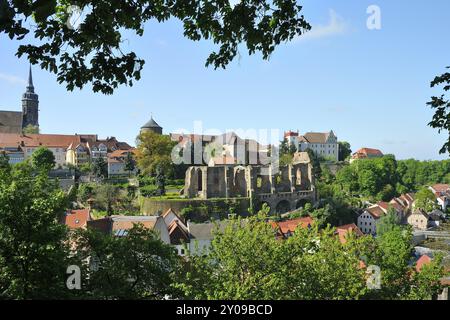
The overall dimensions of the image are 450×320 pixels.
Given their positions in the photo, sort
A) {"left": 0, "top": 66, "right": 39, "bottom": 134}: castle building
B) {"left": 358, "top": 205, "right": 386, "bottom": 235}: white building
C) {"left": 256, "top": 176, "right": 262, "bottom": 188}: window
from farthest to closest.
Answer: {"left": 0, "top": 66, "right": 39, "bottom": 134}: castle building, {"left": 358, "top": 205, "right": 386, "bottom": 235}: white building, {"left": 256, "top": 176, "right": 262, "bottom": 188}: window

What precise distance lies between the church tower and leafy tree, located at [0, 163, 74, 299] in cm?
8795

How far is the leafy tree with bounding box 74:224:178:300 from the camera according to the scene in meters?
9.62

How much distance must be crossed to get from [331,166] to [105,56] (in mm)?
81653

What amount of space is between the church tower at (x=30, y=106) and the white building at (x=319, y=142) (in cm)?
5495

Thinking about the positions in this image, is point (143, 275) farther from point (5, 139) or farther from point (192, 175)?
point (5, 139)

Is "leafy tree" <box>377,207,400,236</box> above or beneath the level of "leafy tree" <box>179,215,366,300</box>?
beneath

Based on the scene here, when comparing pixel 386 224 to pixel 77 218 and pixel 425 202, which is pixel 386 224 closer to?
pixel 425 202

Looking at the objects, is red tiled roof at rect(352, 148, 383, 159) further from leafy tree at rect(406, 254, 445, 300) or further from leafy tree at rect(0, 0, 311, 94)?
leafy tree at rect(0, 0, 311, 94)

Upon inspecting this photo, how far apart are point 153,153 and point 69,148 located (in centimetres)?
2160

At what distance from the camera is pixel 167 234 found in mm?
28047

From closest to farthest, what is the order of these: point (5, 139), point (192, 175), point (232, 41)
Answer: point (232, 41), point (192, 175), point (5, 139)

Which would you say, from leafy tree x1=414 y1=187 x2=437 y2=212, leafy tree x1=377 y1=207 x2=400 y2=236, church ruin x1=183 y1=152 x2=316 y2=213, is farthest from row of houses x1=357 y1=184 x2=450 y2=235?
church ruin x1=183 y1=152 x2=316 y2=213

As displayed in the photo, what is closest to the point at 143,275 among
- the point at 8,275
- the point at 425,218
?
the point at 8,275
